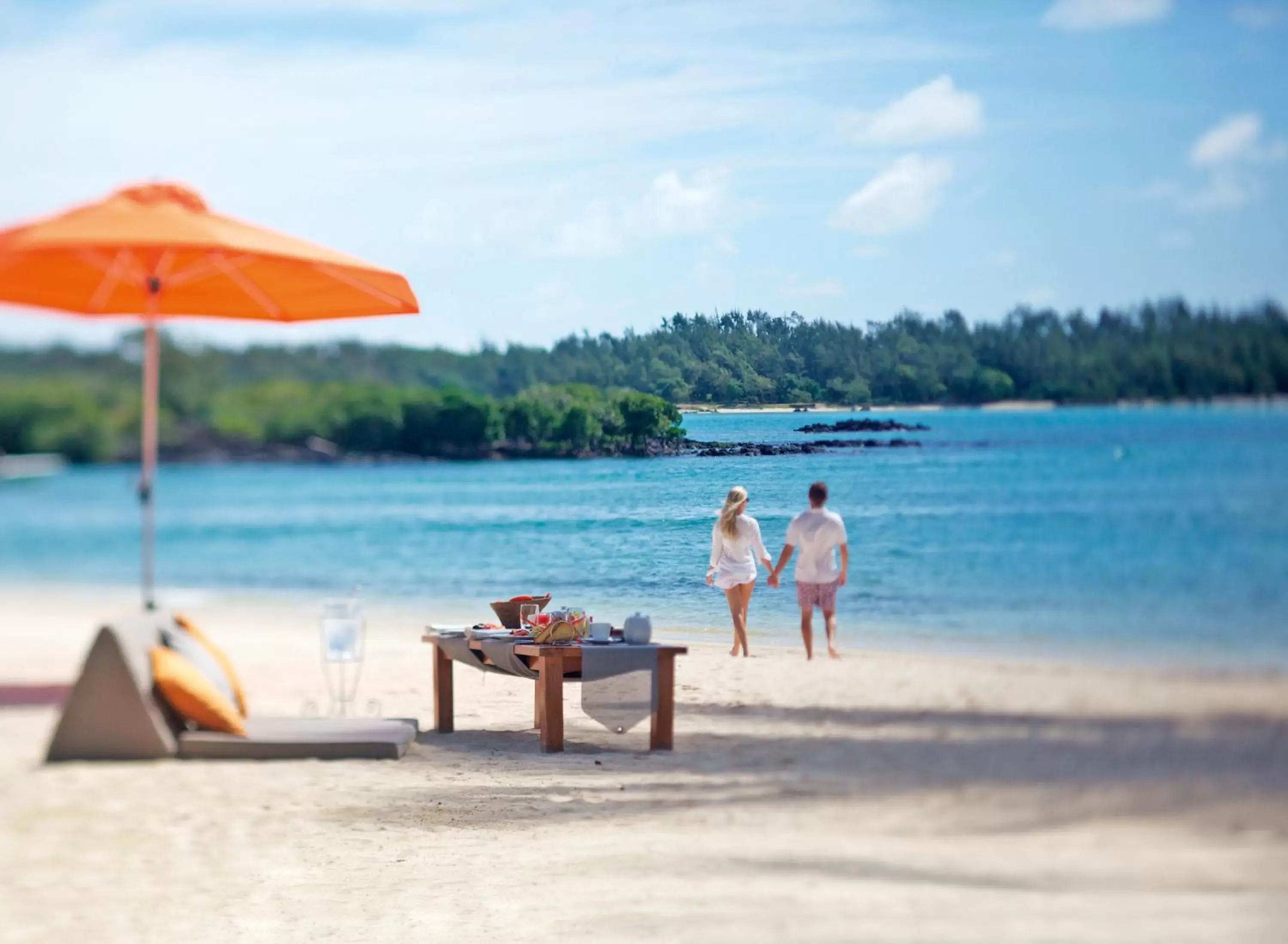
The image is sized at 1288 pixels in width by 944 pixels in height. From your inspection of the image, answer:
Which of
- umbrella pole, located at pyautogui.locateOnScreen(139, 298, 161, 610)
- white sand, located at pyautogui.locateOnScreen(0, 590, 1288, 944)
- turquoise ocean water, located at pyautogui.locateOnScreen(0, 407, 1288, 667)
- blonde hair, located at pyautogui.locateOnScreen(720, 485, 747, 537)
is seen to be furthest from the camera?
umbrella pole, located at pyautogui.locateOnScreen(139, 298, 161, 610)

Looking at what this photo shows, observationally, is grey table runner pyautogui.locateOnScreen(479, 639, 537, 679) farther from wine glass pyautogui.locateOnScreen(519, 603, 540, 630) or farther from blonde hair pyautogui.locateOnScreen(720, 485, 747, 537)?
blonde hair pyautogui.locateOnScreen(720, 485, 747, 537)

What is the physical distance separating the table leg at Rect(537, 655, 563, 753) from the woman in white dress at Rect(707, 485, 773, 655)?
0.47 metres

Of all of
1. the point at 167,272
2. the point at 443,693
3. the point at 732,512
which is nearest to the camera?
the point at 732,512

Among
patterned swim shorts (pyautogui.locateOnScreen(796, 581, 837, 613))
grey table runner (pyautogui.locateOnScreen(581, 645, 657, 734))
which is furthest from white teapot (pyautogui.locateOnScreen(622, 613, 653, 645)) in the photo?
patterned swim shorts (pyautogui.locateOnScreen(796, 581, 837, 613))

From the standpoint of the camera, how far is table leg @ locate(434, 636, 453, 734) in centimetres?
350

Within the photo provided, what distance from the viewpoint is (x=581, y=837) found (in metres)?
3.16

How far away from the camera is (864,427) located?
2.93 m

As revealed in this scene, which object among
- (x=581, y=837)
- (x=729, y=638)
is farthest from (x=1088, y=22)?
(x=581, y=837)

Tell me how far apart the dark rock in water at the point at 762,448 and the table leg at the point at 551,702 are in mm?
597

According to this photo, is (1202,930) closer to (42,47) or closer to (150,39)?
(150,39)

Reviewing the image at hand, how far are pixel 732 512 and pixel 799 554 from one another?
18 cm

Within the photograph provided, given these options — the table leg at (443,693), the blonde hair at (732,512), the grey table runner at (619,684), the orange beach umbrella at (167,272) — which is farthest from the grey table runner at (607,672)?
the orange beach umbrella at (167,272)

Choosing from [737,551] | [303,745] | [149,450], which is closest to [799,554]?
[737,551]

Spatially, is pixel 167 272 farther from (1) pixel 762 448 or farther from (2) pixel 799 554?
(2) pixel 799 554
